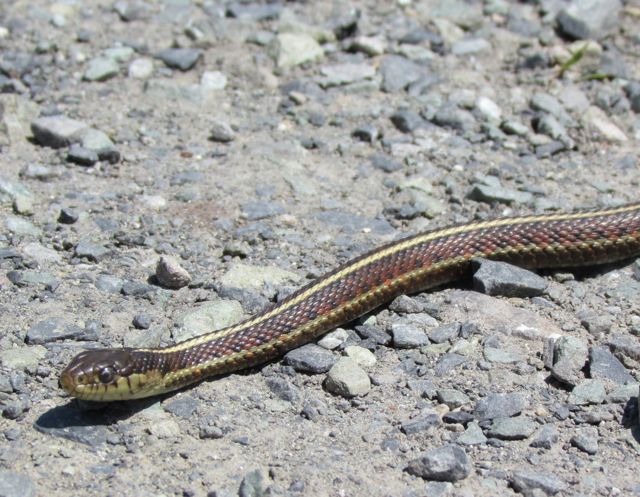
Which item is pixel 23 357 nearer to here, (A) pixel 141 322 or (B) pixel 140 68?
(A) pixel 141 322

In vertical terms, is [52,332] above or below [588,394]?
below

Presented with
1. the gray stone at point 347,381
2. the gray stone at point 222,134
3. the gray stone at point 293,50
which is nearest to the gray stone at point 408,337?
the gray stone at point 347,381

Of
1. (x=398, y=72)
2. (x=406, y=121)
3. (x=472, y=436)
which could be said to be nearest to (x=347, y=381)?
(x=472, y=436)

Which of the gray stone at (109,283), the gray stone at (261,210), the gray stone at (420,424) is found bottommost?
the gray stone at (109,283)

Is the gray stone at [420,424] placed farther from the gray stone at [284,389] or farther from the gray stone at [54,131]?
the gray stone at [54,131]

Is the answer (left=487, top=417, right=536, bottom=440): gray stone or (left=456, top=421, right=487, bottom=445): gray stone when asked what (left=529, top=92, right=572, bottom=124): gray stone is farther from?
(left=456, top=421, right=487, bottom=445): gray stone
